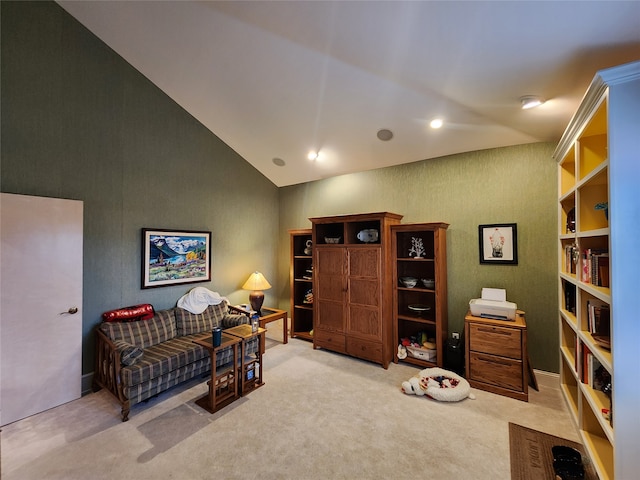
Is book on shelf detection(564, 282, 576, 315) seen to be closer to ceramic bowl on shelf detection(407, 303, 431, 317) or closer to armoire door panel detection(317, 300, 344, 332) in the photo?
ceramic bowl on shelf detection(407, 303, 431, 317)

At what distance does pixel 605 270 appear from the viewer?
1.88m

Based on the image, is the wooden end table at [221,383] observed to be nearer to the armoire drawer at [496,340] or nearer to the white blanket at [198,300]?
the white blanket at [198,300]

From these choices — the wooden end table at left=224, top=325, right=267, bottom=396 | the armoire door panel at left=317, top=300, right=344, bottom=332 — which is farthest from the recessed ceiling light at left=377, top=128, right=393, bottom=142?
the wooden end table at left=224, top=325, right=267, bottom=396

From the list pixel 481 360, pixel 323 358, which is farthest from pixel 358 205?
pixel 481 360

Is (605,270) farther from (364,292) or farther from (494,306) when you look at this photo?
(364,292)

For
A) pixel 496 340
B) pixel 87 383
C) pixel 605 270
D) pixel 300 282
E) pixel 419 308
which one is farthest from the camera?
pixel 300 282

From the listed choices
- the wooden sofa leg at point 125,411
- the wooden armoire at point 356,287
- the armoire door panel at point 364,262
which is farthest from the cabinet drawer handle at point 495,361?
the wooden sofa leg at point 125,411

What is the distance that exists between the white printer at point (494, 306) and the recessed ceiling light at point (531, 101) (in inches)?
75.8

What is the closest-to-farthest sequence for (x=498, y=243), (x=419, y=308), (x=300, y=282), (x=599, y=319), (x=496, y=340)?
(x=599, y=319), (x=496, y=340), (x=498, y=243), (x=419, y=308), (x=300, y=282)

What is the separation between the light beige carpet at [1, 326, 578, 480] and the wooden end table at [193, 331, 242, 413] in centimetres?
10

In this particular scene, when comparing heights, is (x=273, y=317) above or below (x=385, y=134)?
below

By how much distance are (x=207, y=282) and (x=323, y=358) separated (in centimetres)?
206

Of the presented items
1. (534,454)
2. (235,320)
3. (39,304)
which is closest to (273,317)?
(235,320)

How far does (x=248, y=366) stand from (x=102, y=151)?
295 cm
